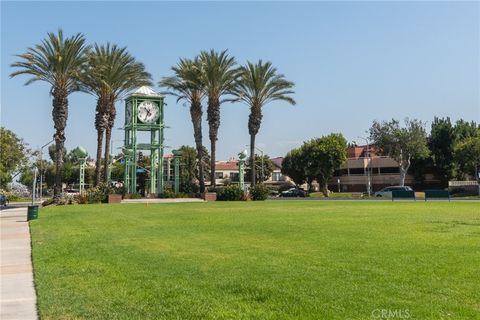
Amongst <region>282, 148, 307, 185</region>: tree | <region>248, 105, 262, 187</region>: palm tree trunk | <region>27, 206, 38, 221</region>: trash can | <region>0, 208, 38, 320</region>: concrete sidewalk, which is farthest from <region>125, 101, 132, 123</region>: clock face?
<region>282, 148, 307, 185</region>: tree

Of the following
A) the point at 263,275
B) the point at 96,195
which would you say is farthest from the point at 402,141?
the point at 263,275

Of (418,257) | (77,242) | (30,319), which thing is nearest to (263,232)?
(77,242)

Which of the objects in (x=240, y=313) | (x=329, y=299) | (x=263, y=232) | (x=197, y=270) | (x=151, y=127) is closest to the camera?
(x=240, y=313)

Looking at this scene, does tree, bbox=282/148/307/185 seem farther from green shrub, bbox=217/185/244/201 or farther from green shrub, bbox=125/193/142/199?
green shrub, bbox=125/193/142/199

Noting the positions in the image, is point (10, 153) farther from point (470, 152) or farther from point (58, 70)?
point (470, 152)

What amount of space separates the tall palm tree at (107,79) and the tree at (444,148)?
52.6 metres

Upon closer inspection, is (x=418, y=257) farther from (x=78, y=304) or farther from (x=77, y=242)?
(x=77, y=242)

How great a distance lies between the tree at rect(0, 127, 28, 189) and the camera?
205 ft

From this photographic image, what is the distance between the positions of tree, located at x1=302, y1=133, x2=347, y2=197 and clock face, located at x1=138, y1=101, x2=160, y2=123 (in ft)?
130

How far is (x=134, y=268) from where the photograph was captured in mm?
9797

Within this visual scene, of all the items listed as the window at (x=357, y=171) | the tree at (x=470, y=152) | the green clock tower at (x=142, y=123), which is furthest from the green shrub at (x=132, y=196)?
the window at (x=357, y=171)

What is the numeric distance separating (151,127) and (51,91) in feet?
30.8

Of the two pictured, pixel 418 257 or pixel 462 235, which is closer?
pixel 418 257

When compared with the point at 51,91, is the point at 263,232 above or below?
below
